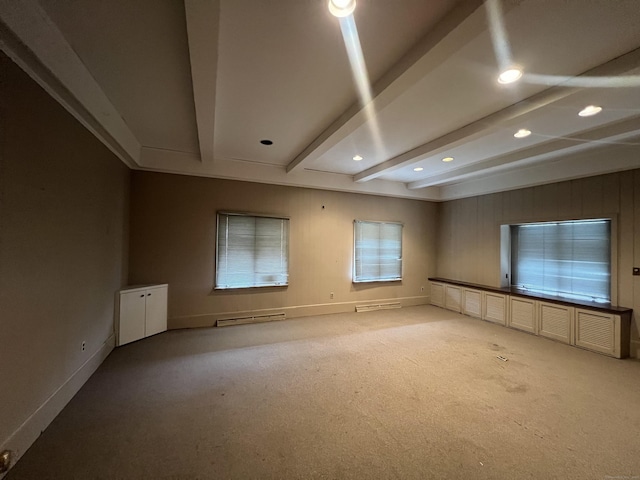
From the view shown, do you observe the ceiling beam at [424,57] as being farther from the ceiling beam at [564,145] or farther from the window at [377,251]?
the window at [377,251]

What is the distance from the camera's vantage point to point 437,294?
616 cm

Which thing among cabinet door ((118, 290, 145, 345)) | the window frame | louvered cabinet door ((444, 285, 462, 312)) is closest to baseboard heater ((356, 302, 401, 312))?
the window frame

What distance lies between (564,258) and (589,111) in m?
2.87

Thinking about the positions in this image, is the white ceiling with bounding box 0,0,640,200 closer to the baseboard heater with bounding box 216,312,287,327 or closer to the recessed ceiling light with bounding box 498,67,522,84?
the recessed ceiling light with bounding box 498,67,522,84

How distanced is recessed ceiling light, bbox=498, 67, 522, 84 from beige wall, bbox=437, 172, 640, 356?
3046 millimetres

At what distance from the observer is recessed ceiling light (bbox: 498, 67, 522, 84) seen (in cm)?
201

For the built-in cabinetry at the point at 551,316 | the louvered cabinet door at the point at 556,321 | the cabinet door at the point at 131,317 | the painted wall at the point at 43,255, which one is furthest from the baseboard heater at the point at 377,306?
the painted wall at the point at 43,255

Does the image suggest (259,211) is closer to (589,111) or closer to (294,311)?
(294,311)

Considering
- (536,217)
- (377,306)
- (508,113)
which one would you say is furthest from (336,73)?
(377,306)

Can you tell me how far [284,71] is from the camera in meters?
2.13

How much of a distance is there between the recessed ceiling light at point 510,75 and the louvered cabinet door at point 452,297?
14.5 feet

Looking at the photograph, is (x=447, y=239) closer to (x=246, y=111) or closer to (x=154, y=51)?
(x=246, y=111)

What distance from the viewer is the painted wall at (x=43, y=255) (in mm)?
1644

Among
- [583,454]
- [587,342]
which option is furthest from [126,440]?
[587,342]
